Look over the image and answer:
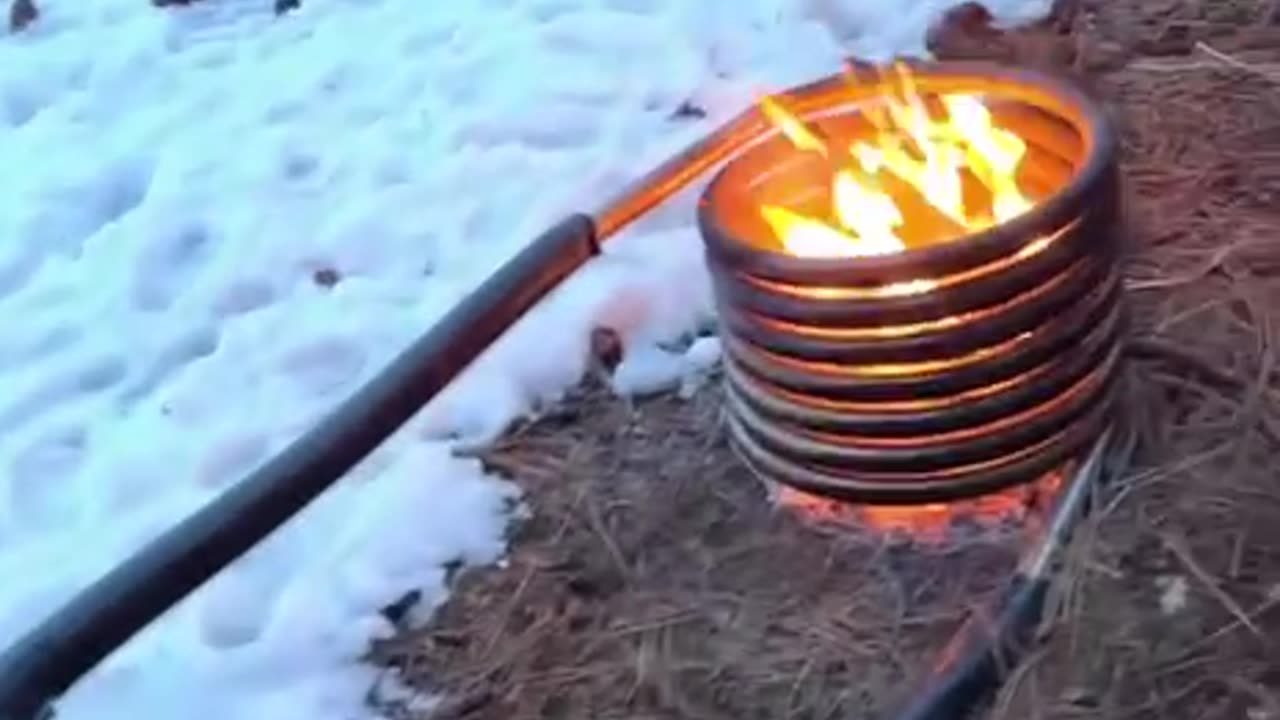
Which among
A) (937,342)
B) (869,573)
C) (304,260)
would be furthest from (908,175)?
(304,260)

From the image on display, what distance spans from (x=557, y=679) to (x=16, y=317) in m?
1.16

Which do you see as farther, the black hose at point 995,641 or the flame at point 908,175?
the flame at point 908,175

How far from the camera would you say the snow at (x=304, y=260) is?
231 centimetres

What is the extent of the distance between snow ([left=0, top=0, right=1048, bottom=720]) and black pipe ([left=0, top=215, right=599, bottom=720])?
23 centimetres

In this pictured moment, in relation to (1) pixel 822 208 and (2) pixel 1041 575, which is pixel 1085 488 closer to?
(2) pixel 1041 575

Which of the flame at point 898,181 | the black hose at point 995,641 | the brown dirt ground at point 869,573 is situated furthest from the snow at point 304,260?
the black hose at point 995,641

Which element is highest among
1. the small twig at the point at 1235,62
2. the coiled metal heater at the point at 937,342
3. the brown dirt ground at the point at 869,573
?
the coiled metal heater at the point at 937,342

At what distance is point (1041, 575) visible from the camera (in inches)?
79.5

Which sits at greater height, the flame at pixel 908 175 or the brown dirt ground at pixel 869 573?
the flame at pixel 908 175

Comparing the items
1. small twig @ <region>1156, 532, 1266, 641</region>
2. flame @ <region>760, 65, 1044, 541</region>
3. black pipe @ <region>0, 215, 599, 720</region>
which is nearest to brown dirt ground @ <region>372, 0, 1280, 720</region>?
small twig @ <region>1156, 532, 1266, 641</region>

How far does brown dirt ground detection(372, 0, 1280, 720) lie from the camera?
1.98 m

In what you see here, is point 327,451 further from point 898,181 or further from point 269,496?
point 898,181

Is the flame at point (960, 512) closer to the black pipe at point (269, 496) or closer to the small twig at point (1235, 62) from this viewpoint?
the black pipe at point (269, 496)

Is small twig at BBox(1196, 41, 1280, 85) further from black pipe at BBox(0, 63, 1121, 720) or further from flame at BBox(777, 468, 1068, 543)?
flame at BBox(777, 468, 1068, 543)
